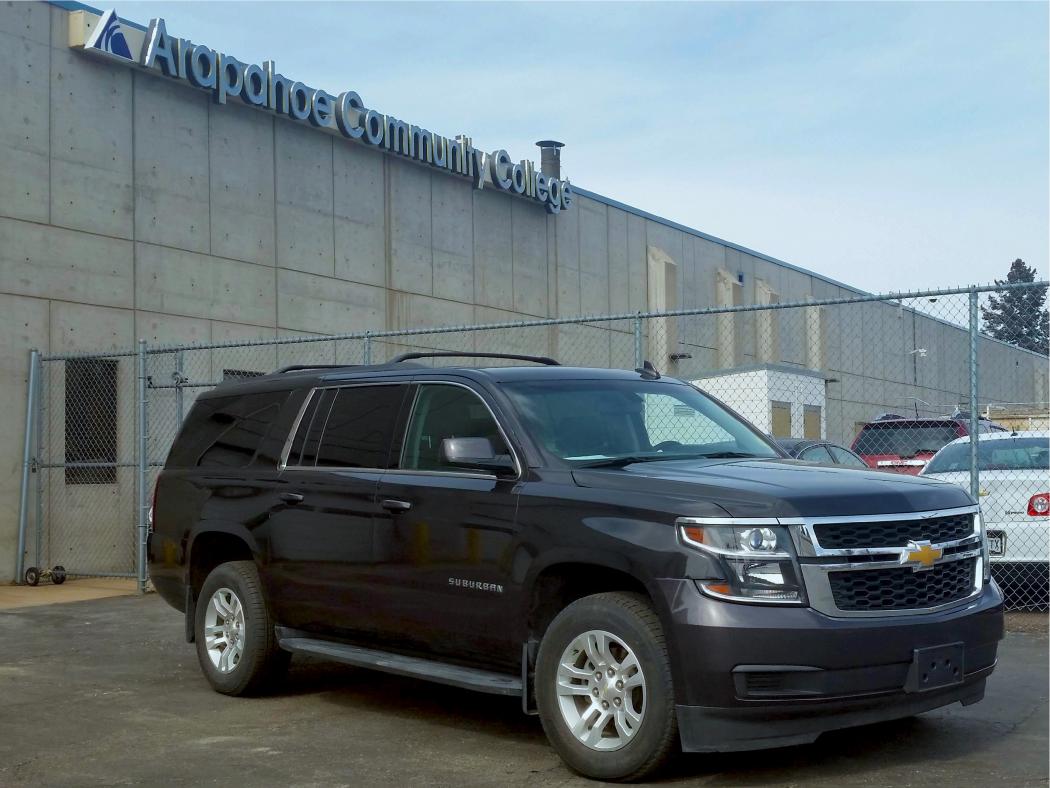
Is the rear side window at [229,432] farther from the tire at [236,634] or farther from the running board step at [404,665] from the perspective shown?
the running board step at [404,665]

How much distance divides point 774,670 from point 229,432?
440cm

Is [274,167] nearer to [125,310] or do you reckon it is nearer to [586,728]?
[125,310]

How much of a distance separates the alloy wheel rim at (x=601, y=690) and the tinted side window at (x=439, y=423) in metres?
1.33

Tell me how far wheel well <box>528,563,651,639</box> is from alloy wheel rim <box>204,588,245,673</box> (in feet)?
8.23

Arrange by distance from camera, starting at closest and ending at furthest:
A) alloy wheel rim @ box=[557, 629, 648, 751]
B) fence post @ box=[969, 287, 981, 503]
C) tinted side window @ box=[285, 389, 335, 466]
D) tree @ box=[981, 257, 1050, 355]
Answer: alloy wheel rim @ box=[557, 629, 648, 751]
tinted side window @ box=[285, 389, 335, 466]
fence post @ box=[969, 287, 981, 503]
tree @ box=[981, 257, 1050, 355]

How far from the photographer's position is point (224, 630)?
8.29m

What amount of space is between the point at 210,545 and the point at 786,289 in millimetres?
29777

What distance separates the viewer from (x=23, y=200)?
15.3 m

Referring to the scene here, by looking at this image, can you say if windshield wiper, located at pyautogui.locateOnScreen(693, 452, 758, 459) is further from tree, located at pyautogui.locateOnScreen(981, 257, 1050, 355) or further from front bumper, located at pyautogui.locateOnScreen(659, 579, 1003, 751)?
tree, located at pyautogui.locateOnScreen(981, 257, 1050, 355)

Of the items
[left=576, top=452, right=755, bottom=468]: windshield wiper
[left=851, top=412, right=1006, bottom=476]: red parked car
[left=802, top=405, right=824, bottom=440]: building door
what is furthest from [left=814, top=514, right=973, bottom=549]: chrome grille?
[left=802, top=405, right=824, bottom=440]: building door

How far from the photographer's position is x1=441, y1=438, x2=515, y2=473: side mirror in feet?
20.9

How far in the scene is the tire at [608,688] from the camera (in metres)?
5.64

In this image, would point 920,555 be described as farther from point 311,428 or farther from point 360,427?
point 311,428

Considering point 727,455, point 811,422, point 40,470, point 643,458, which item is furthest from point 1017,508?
point 811,422
